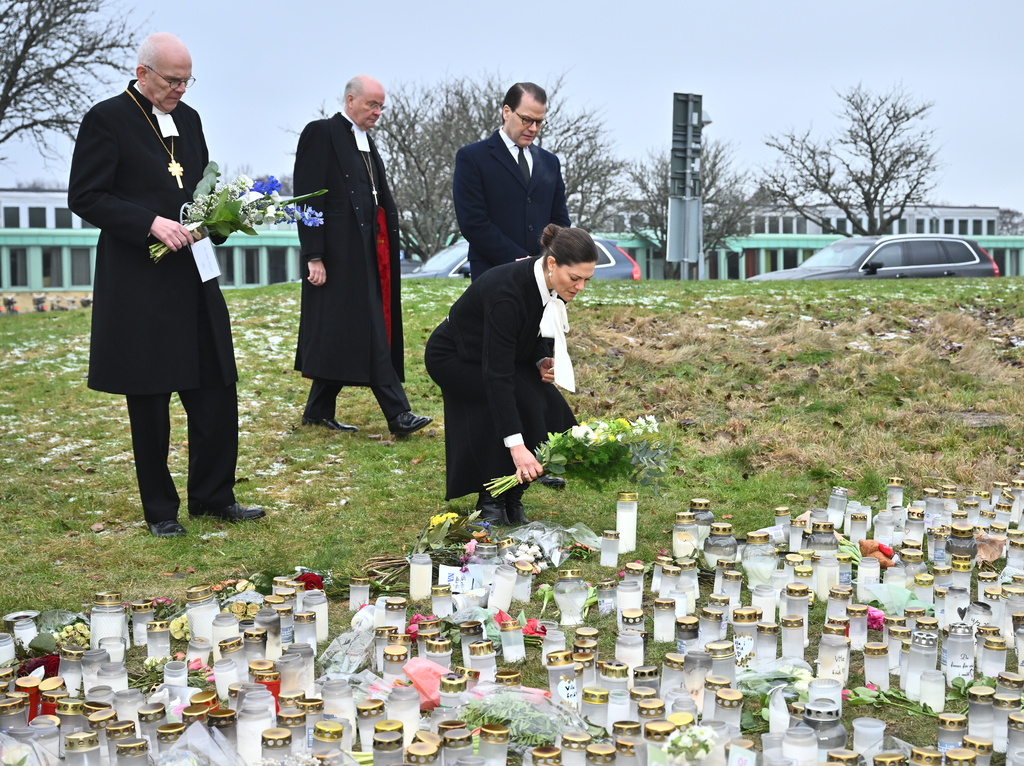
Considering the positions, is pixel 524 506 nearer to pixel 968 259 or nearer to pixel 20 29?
pixel 968 259

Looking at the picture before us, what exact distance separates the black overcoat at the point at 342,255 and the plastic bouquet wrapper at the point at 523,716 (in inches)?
187

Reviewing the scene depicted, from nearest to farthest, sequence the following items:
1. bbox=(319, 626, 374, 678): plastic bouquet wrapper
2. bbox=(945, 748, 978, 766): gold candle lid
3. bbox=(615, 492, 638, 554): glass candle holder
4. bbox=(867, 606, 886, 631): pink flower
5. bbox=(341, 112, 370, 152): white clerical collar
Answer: bbox=(945, 748, 978, 766): gold candle lid, bbox=(319, 626, 374, 678): plastic bouquet wrapper, bbox=(867, 606, 886, 631): pink flower, bbox=(615, 492, 638, 554): glass candle holder, bbox=(341, 112, 370, 152): white clerical collar

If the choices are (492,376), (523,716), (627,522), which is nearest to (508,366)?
(492,376)

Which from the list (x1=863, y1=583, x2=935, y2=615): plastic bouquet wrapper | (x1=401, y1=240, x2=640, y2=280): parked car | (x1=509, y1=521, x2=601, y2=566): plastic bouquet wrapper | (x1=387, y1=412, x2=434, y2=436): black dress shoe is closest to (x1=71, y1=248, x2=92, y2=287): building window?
(x1=401, y1=240, x2=640, y2=280): parked car

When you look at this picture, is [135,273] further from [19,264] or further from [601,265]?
[19,264]

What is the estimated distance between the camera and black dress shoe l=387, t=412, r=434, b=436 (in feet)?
25.7

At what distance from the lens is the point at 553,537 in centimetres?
506

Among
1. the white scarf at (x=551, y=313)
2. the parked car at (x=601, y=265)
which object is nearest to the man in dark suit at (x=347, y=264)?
the white scarf at (x=551, y=313)

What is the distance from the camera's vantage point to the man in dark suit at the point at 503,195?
6.79 metres

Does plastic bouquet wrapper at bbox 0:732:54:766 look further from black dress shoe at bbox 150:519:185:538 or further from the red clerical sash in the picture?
the red clerical sash

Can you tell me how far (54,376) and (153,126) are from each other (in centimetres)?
626

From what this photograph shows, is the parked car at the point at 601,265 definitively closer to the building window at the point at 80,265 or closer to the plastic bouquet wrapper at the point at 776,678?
the plastic bouquet wrapper at the point at 776,678

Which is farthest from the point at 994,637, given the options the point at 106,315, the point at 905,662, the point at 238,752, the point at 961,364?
the point at 961,364

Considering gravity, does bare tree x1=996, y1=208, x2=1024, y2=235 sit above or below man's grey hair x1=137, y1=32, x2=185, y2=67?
above
